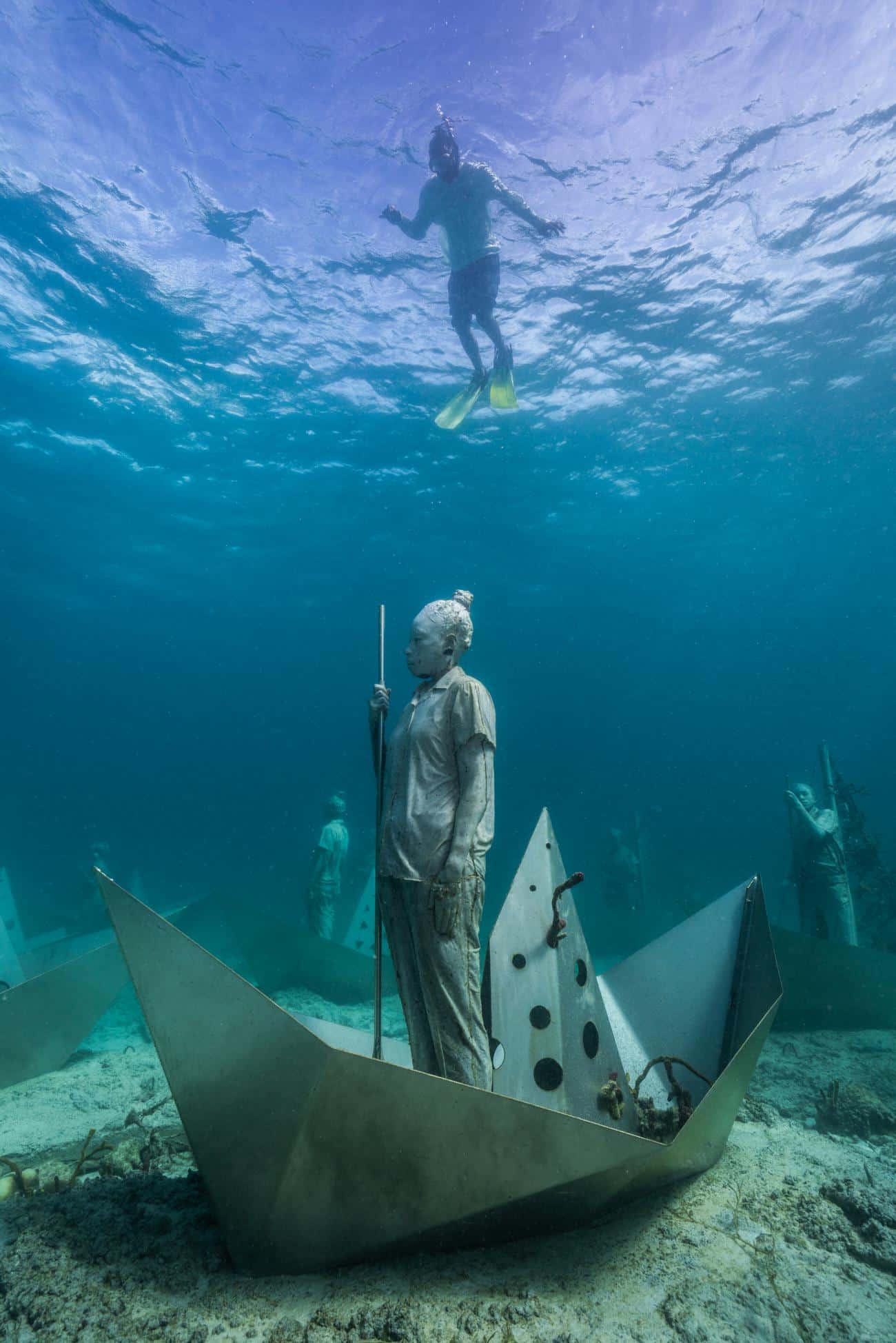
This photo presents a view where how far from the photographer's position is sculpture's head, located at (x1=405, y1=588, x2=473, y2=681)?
279cm

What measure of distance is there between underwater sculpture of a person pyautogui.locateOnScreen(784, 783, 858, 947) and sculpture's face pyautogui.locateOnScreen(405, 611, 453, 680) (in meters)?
5.70

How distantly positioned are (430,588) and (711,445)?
55.8 ft

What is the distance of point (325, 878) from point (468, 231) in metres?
9.45

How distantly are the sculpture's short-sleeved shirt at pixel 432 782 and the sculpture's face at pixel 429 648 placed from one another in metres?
0.15

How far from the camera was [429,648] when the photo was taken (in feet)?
9.17

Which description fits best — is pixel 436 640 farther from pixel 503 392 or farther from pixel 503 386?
pixel 503 386

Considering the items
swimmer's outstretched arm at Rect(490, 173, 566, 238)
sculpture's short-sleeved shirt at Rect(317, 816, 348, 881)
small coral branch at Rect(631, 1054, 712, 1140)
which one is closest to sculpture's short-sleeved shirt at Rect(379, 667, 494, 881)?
small coral branch at Rect(631, 1054, 712, 1140)

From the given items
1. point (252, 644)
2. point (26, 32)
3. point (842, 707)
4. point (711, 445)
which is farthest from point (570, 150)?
point (842, 707)

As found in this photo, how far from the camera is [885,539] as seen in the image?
96.1ft

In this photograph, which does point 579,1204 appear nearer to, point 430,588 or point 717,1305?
point 717,1305

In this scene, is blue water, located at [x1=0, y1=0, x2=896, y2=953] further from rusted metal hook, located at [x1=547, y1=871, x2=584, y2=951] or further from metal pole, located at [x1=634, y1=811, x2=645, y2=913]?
rusted metal hook, located at [x1=547, y1=871, x2=584, y2=951]

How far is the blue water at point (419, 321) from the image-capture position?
8.36m

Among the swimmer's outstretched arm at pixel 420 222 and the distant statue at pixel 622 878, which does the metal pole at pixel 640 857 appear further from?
the swimmer's outstretched arm at pixel 420 222

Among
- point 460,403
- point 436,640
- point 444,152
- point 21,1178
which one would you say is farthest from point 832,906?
point 444,152
